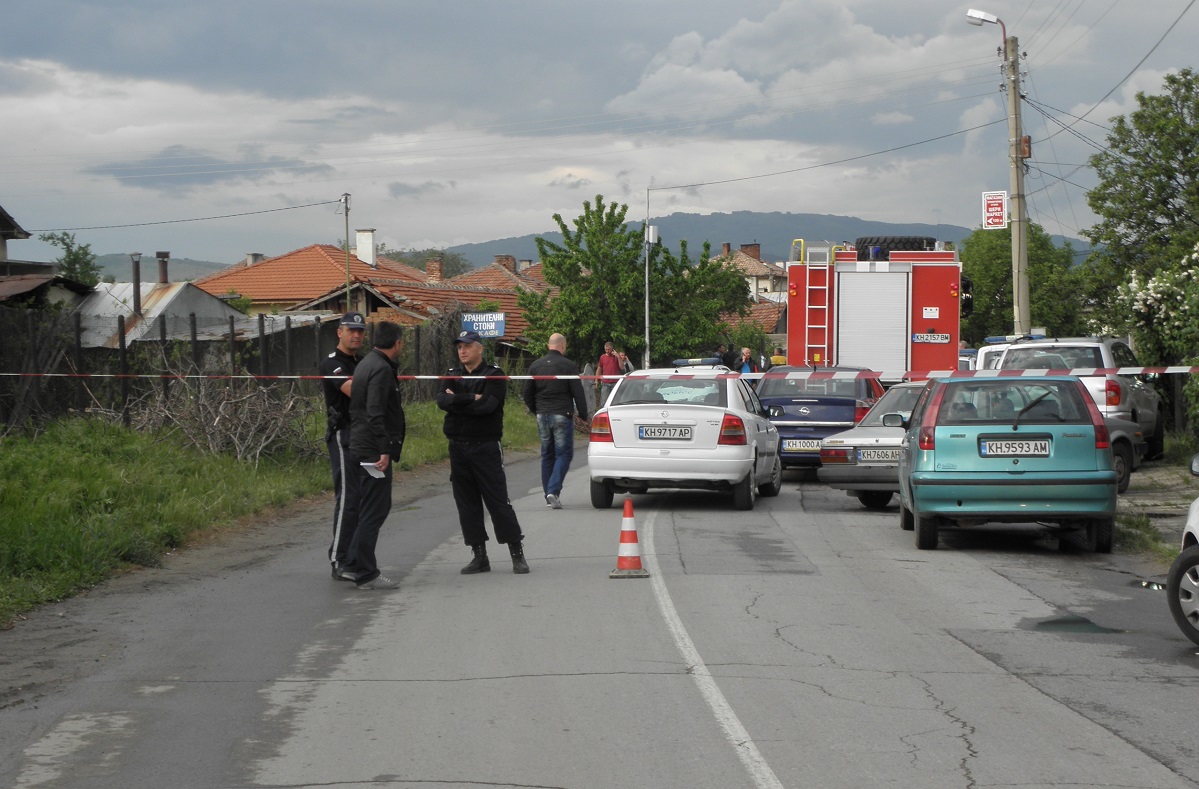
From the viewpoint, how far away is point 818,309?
22.6 meters

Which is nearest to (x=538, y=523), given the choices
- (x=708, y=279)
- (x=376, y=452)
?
(x=376, y=452)

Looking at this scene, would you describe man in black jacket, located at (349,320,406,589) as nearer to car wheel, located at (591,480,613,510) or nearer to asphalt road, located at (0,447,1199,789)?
asphalt road, located at (0,447,1199,789)

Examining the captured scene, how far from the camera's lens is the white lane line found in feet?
16.9

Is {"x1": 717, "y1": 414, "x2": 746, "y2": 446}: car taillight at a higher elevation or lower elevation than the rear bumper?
higher

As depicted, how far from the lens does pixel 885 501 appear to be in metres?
15.9

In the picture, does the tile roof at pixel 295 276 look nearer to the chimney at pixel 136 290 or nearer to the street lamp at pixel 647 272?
the street lamp at pixel 647 272

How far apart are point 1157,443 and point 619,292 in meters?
20.7

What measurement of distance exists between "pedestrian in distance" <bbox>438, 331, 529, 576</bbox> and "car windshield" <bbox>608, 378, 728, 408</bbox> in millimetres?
4748

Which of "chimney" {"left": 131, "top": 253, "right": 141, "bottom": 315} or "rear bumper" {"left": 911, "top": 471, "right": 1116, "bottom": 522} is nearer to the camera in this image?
"rear bumper" {"left": 911, "top": 471, "right": 1116, "bottom": 522}

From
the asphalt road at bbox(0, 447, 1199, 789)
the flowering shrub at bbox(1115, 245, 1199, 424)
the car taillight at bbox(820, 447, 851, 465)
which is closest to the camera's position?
the asphalt road at bbox(0, 447, 1199, 789)

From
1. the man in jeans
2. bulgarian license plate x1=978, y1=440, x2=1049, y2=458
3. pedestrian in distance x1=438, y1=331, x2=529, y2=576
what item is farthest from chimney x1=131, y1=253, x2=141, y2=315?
bulgarian license plate x1=978, y1=440, x2=1049, y2=458

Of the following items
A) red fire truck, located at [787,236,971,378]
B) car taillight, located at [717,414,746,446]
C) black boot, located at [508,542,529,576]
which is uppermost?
red fire truck, located at [787,236,971,378]

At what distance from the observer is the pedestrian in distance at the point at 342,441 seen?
1001 cm

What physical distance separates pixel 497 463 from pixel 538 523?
343cm
